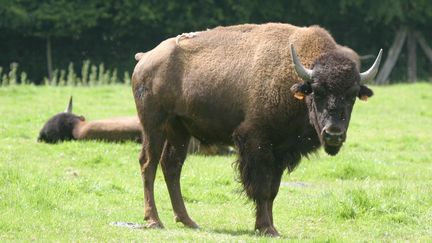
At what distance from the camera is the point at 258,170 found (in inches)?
399

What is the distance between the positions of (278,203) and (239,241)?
319 cm

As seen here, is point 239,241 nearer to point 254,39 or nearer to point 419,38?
point 254,39

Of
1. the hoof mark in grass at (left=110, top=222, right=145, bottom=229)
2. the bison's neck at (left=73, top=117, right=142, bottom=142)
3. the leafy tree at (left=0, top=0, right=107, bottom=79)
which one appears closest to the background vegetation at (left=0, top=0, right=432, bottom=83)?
the leafy tree at (left=0, top=0, right=107, bottom=79)

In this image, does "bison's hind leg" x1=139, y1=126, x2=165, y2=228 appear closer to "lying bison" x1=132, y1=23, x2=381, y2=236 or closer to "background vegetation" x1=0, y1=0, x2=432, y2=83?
"lying bison" x1=132, y1=23, x2=381, y2=236

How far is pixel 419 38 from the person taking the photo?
4066 centimetres

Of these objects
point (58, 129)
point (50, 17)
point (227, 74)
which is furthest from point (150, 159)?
point (50, 17)

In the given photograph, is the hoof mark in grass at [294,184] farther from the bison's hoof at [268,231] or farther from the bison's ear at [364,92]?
the bison's ear at [364,92]

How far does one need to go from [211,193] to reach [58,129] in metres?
5.47

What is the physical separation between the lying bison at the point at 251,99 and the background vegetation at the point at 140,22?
2493 centimetres

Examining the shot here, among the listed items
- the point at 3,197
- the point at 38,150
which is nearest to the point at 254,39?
the point at 3,197

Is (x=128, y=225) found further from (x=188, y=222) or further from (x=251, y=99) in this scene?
(x=251, y=99)

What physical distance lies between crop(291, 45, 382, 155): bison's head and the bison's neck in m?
7.53

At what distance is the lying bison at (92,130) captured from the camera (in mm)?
17078

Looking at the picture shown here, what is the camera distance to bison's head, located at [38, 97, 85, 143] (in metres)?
17.3
